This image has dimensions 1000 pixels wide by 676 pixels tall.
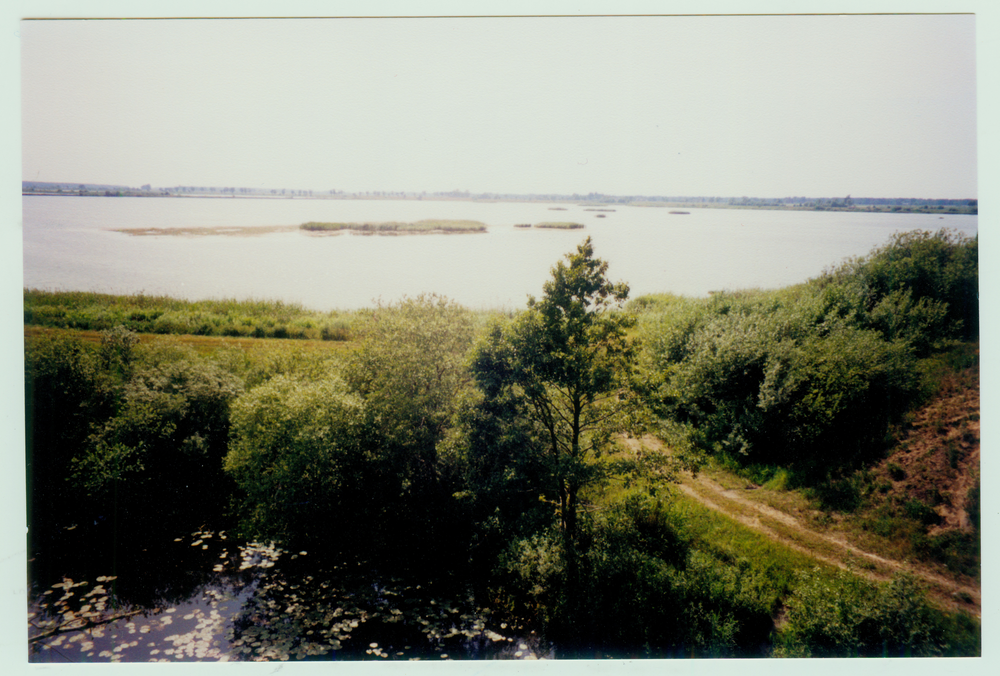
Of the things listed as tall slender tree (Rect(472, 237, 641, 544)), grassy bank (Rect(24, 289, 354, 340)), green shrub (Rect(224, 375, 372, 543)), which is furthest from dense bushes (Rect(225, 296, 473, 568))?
grassy bank (Rect(24, 289, 354, 340))

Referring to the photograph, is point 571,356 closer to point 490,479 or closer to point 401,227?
point 490,479

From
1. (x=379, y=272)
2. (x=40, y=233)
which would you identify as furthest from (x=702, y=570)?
(x=40, y=233)

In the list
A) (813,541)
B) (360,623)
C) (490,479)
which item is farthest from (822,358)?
(360,623)

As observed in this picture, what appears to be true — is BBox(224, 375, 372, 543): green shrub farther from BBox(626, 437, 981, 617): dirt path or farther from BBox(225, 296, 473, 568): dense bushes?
BBox(626, 437, 981, 617): dirt path

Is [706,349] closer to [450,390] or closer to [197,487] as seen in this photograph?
[450,390]

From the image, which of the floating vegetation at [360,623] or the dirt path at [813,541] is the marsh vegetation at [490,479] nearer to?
the floating vegetation at [360,623]
